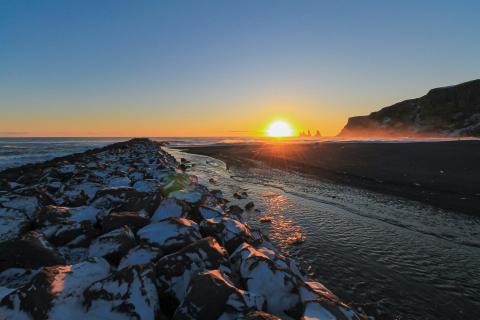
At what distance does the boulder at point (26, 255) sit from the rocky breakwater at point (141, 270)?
0.04ft

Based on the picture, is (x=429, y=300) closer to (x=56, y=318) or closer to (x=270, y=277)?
(x=270, y=277)

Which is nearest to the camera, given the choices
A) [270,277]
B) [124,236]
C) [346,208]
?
[270,277]

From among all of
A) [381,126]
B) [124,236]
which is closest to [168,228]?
[124,236]

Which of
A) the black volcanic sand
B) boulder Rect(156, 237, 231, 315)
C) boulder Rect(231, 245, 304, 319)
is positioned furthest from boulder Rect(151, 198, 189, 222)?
the black volcanic sand

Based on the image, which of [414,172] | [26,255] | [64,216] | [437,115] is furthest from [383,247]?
[437,115]

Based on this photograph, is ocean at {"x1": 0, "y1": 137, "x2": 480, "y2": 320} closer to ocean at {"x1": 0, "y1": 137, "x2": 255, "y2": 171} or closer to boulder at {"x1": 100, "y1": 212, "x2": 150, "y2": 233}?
boulder at {"x1": 100, "y1": 212, "x2": 150, "y2": 233}

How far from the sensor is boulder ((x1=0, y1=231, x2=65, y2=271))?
398cm

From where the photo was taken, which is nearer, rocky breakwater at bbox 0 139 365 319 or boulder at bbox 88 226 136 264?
rocky breakwater at bbox 0 139 365 319

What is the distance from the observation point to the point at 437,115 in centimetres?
7650

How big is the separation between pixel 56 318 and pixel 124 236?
1.85m

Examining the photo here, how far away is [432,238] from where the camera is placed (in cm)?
884

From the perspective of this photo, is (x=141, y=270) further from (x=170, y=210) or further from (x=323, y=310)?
(x=170, y=210)

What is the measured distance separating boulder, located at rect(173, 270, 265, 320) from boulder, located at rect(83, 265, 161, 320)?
1.11ft

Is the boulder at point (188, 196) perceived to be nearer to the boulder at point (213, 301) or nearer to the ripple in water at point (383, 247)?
the ripple in water at point (383, 247)
